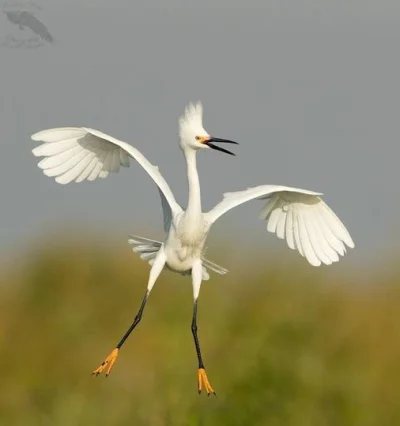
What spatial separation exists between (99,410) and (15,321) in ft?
6.98

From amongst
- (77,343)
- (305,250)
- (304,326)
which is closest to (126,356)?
(77,343)

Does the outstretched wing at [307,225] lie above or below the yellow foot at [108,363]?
above

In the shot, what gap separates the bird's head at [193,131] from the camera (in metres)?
10.4

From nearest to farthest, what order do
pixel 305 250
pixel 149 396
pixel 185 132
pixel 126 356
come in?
pixel 185 132 → pixel 305 250 → pixel 149 396 → pixel 126 356

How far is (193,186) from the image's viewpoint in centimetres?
1036

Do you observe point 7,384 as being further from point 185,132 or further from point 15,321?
point 185,132

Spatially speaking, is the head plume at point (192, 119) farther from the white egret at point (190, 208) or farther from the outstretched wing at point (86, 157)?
the outstretched wing at point (86, 157)

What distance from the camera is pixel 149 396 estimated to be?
1352cm

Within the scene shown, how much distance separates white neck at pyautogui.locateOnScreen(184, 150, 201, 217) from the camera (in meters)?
10.3

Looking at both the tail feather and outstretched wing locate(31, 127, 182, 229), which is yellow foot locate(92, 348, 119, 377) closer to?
the tail feather

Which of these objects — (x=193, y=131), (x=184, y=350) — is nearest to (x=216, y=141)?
(x=193, y=131)

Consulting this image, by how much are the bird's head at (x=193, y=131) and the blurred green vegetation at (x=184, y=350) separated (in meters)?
3.30

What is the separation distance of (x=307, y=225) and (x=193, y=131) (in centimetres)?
128

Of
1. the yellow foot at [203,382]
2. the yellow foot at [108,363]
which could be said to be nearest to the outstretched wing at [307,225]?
the yellow foot at [203,382]
